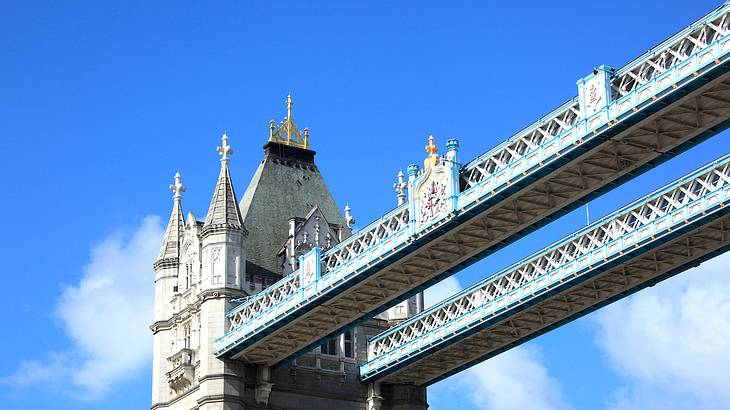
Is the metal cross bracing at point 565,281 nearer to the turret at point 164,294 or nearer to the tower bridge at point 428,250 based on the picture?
the tower bridge at point 428,250

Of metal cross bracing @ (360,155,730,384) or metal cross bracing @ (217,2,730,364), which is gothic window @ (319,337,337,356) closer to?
metal cross bracing @ (360,155,730,384)

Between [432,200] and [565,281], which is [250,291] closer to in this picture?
[432,200]

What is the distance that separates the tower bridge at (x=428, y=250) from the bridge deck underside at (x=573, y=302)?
0.09m

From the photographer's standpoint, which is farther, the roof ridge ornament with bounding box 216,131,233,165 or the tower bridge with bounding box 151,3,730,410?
the roof ridge ornament with bounding box 216,131,233,165

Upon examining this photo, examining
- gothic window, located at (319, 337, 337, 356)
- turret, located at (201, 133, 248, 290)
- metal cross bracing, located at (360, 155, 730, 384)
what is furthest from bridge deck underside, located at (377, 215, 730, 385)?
turret, located at (201, 133, 248, 290)

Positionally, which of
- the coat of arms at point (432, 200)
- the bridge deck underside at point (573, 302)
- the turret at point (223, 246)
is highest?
the turret at point (223, 246)

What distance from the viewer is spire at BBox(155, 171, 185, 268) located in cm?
7038

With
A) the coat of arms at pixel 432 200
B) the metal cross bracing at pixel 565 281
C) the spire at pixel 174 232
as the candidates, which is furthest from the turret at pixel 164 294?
the coat of arms at pixel 432 200

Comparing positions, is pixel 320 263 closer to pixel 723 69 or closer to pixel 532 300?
pixel 532 300

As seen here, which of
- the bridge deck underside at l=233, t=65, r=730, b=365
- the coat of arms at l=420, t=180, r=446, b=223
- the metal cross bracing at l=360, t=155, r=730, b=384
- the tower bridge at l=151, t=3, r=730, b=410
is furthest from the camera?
the coat of arms at l=420, t=180, r=446, b=223

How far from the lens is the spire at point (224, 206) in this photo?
64.9 m

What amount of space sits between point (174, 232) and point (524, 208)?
27143 mm

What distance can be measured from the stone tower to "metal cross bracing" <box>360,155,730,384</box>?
5.29ft

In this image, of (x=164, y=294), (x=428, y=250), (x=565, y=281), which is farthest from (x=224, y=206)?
(x=565, y=281)
